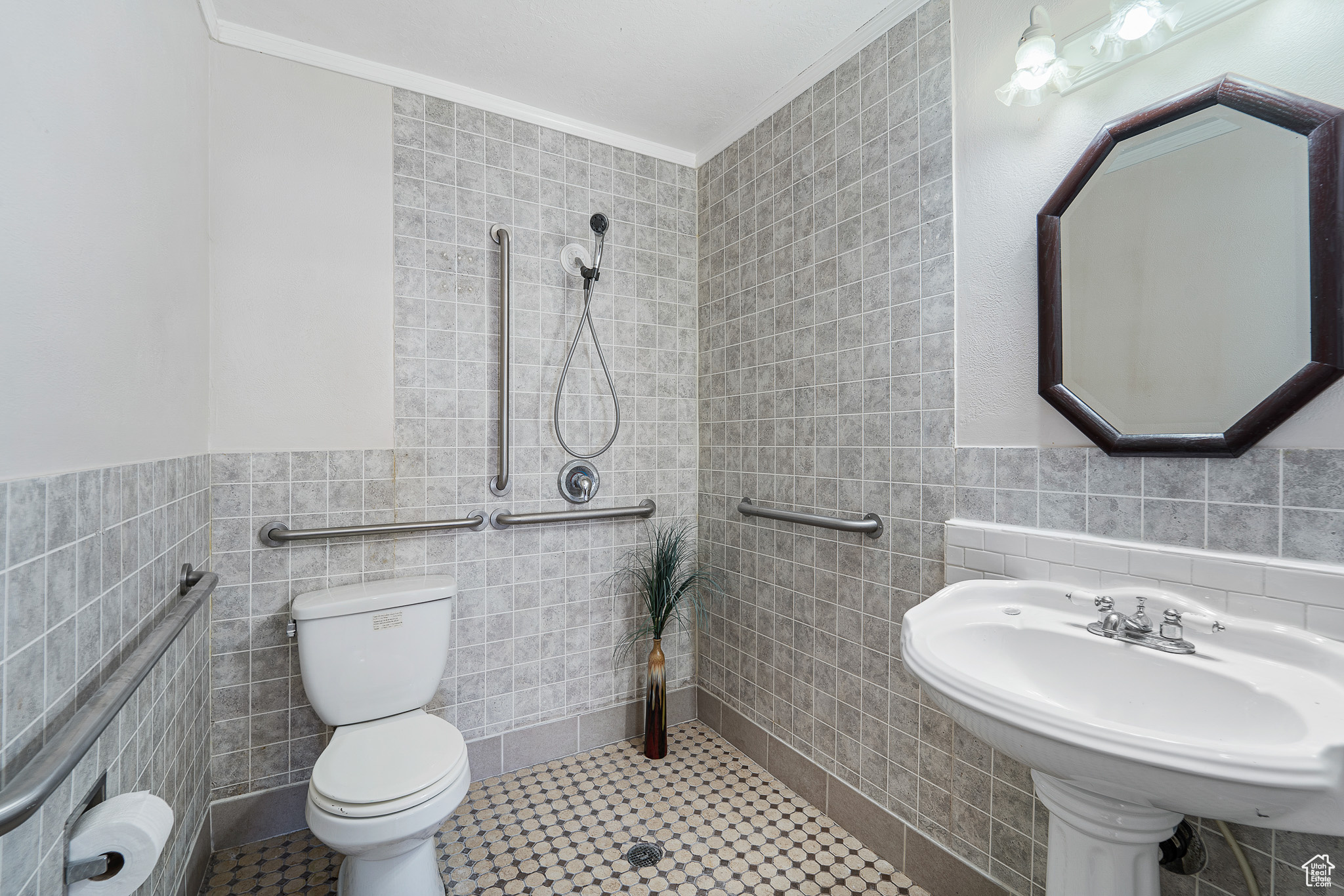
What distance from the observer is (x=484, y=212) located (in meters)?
2.10

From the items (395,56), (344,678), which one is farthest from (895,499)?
(395,56)

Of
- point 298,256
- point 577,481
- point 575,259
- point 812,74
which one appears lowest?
point 577,481

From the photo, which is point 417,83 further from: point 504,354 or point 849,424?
point 849,424

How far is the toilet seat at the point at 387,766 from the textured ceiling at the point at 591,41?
207 cm

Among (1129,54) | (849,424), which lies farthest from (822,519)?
(1129,54)

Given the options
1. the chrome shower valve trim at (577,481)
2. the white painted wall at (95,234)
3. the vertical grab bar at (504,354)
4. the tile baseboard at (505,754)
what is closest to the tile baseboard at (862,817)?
the tile baseboard at (505,754)

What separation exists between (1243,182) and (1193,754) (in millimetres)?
1005

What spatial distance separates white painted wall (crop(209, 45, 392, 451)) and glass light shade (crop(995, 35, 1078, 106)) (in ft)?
6.07

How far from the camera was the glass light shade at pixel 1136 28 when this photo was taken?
1118 millimetres

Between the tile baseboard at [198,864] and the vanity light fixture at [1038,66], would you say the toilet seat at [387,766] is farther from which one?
the vanity light fixture at [1038,66]

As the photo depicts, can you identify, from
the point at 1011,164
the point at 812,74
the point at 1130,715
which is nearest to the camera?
the point at 1130,715

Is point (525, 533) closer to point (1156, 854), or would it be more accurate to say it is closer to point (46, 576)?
point (46, 576)

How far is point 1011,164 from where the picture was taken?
1.39m

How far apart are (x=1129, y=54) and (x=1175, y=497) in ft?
2.95
